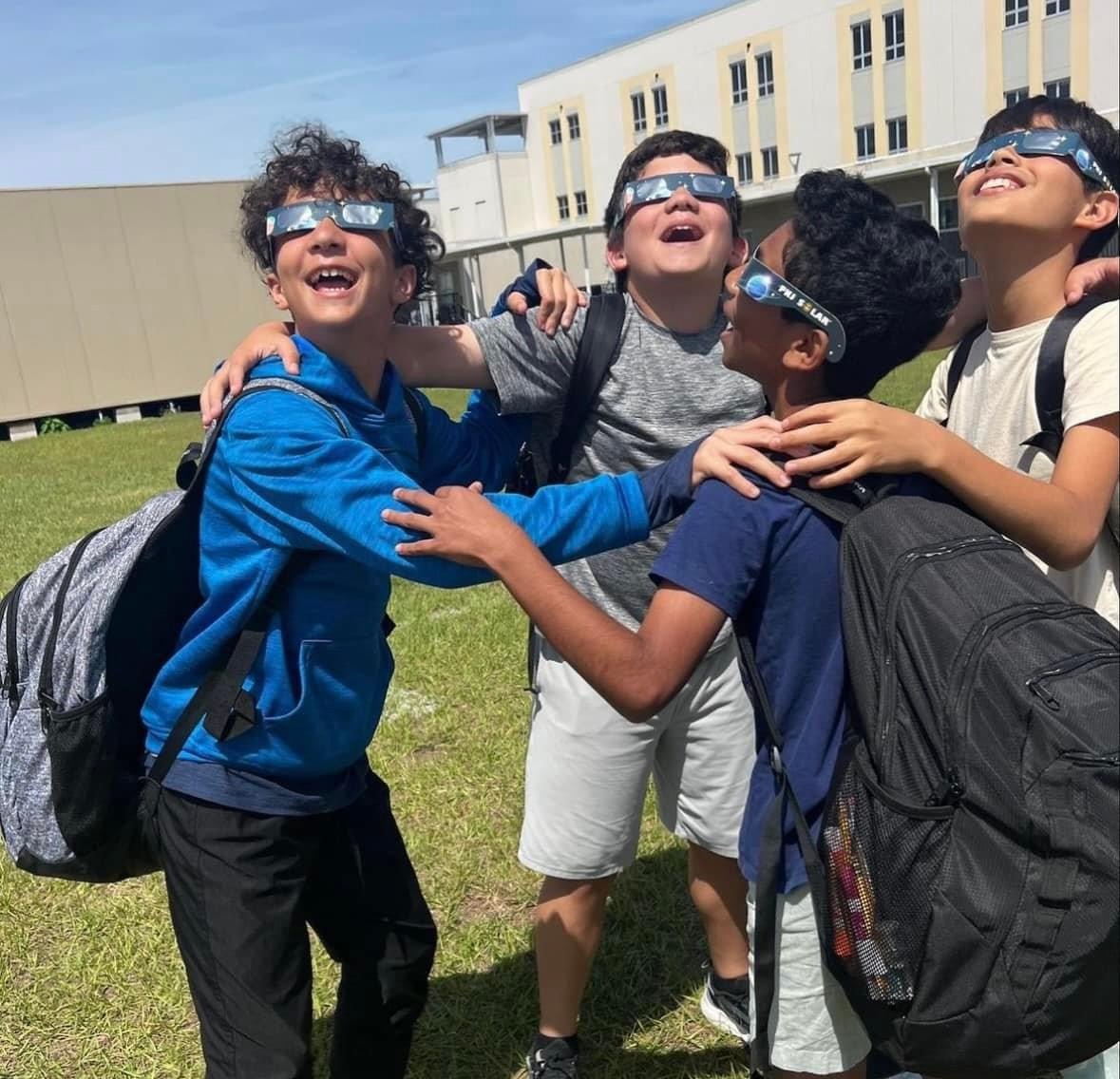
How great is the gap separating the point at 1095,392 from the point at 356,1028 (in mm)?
1962

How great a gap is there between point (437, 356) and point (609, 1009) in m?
1.93

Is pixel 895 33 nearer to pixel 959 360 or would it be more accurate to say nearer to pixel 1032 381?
pixel 959 360

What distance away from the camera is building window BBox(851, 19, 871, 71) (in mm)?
36469

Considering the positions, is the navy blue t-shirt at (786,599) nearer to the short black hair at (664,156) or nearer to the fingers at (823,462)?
the fingers at (823,462)

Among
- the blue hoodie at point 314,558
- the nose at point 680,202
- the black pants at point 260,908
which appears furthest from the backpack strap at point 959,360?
the black pants at point 260,908

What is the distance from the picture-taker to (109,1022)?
311 centimetres

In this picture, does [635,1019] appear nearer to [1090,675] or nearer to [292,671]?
[292,671]

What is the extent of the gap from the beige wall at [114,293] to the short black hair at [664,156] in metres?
21.4

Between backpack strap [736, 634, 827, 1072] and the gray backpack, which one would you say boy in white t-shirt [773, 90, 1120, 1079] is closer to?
backpack strap [736, 634, 827, 1072]

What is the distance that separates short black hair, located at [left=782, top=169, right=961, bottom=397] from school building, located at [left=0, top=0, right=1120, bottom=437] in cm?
396

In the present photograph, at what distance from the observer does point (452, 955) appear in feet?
11.0

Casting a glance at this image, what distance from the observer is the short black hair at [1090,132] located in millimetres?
2053

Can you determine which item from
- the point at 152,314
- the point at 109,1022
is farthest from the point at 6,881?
the point at 152,314

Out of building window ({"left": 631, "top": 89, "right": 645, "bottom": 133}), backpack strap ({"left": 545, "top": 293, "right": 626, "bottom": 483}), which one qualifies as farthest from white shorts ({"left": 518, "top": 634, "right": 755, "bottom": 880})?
building window ({"left": 631, "top": 89, "right": 645, "bottom": 133})
